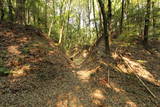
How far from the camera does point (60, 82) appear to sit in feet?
23.4

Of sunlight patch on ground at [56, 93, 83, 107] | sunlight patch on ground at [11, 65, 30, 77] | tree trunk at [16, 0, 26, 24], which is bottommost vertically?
sunlight patch on ground at [56, 93, 83, 107]

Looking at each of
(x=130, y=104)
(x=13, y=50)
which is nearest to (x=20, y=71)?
(x=13, y=50)

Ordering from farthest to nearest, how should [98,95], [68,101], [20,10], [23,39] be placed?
1. [20,10]
2. [23,39]
3. [98,95]
4. [68,101]

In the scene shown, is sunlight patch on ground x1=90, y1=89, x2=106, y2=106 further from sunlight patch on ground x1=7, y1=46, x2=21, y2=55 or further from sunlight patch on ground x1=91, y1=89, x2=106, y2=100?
sunlight patch on ground x1=7, y1=46, x2=21, y2=55

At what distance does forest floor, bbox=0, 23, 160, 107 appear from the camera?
18.1 feet

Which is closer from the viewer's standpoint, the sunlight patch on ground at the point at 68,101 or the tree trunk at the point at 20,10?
the sunlight patch on ground at the point at 68,101

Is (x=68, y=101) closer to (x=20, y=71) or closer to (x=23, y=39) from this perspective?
(x=20, y=71)

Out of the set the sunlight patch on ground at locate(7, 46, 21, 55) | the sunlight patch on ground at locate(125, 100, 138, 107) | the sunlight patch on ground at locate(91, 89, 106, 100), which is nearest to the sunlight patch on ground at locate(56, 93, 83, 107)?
the sunlight patch on ground at locate(91, 89, 106, 100)

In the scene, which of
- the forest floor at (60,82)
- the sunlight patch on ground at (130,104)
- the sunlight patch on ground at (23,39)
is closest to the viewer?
the forest floor at (60,82)

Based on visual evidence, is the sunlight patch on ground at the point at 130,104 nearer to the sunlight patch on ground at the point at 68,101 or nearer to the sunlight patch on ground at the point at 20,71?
the sunlight patch on ground at the point at 68,101

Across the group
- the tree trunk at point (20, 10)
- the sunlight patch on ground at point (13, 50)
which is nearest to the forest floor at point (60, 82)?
the sunlight patch on ground at point (13, 50)

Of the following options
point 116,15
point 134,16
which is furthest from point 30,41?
point 116,15

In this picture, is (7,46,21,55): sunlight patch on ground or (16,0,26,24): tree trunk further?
(16,0,26,24): tree trunk

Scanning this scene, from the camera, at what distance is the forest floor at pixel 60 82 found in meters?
5.50
